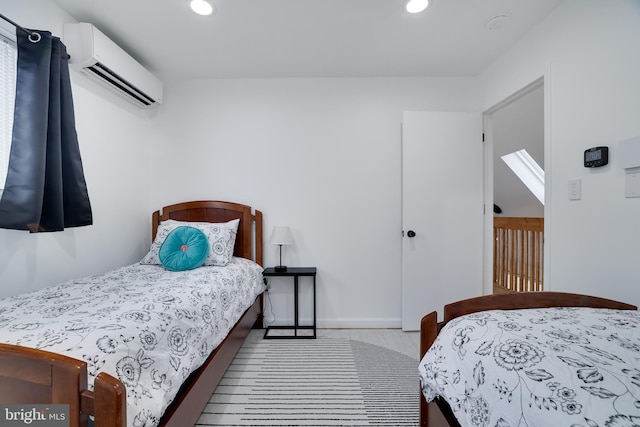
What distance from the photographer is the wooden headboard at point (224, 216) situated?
2.45 meters

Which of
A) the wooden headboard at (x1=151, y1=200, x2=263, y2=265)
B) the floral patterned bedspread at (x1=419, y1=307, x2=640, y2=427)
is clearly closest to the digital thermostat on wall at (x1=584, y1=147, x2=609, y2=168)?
the floral patterned bedspread at (x1=419, y1=307, x2=640, y2=427)

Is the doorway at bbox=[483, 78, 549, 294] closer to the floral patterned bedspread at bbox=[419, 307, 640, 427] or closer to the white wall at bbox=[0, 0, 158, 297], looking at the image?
the floral patterned bedspread at bbox=[419, 307, 640, 427]

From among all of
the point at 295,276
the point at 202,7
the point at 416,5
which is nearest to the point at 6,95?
the point at 202,7

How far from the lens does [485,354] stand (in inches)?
29.2

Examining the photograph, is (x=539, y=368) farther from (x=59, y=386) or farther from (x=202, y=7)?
(x=202, y=7)

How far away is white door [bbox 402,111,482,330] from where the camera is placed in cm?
237

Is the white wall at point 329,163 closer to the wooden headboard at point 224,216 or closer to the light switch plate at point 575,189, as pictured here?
the wooden headboard at point 224,216

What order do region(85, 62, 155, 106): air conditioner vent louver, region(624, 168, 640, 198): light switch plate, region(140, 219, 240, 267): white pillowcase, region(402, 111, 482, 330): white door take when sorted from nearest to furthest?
region(624, 168, 640, 198): light switch plate, region(85, 62, 155, 106): air conditioner vent louver, region(140, 219, 240, 267): white pillowcase, region(402, 111, 482, 330): white door

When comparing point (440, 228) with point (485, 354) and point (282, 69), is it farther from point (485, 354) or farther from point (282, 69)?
point (282, 69)

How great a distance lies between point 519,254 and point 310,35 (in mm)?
3598

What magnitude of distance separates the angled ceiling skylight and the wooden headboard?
11.7 ft

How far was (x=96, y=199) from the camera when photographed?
1.92 metres

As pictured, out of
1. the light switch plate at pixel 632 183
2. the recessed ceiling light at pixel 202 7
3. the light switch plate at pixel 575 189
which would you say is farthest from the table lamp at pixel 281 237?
the light switch plate at pixel 632 183

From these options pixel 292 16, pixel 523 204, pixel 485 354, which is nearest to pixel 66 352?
pixel 485 354
